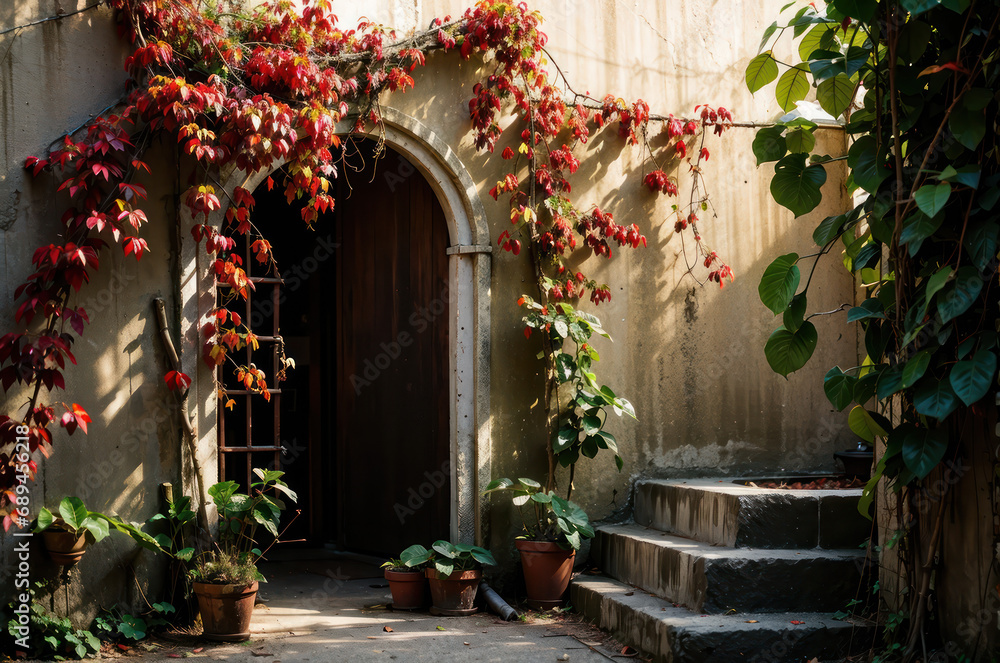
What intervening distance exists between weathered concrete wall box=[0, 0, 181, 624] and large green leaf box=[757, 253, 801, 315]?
2.89 m

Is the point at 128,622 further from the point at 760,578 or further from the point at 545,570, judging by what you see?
the point at 760,578

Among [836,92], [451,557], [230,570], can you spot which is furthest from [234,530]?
[836,92]

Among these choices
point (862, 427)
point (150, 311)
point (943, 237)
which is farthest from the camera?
point (150, 311)

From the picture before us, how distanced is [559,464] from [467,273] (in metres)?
1.27

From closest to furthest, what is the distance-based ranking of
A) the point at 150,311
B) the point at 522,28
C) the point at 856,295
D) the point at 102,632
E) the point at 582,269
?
the point at 102,632
the point at 150,311
the point at 522,28
the point at 582,269
the point at 856,295

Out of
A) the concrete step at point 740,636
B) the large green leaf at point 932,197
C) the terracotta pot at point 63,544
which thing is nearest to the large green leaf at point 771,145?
the large green leaf at point 932,197

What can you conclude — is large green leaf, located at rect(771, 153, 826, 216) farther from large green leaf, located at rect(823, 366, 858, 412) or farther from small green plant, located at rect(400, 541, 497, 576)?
small green plant, located at rect(400, 541, 497, 576)

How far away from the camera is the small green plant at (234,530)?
13.5ft

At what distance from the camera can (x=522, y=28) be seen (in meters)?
4.94

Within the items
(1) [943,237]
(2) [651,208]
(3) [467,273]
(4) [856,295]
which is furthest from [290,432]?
(1) [943,237]

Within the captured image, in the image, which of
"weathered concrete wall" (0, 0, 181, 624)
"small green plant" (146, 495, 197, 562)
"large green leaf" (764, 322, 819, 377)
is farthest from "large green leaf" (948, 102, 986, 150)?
"small green plant" (146, 495, 197, 562)

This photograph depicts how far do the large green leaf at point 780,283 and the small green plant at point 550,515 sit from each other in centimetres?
174

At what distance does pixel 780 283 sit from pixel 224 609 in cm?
294

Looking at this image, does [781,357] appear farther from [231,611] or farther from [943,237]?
[231,611]
